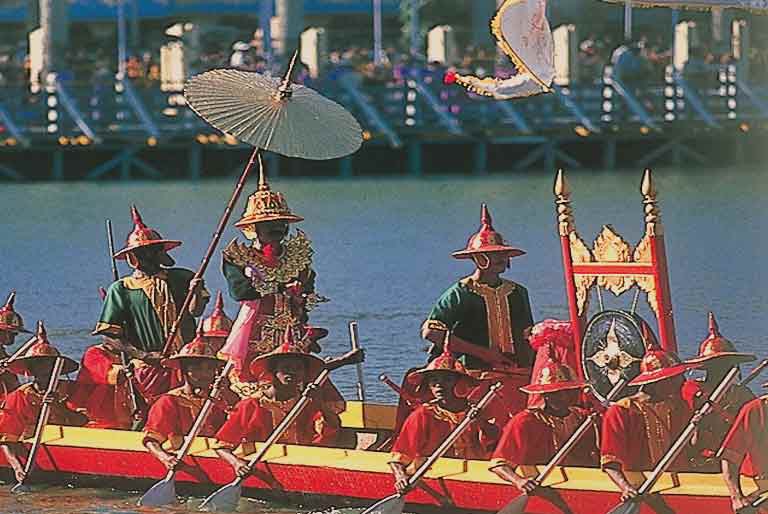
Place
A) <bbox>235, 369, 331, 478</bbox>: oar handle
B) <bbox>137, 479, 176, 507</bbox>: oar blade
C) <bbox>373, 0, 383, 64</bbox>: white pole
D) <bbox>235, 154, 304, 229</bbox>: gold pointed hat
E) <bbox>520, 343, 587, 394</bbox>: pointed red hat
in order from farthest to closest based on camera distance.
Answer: <bbox>373, 0, 383, 64</bbox>: white pole
<bbox>235, 154, 304, 229</bbox>: gold pointed hat
<bbox>137, 479, 176, 507</bbox>: oar blade
<bbox>235, 369, 331, 478</bbox>: oar handle
<bbox>520, 343, 587, 394</bbox>: pointed red hat

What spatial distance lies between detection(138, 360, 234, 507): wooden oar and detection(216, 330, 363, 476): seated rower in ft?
0.49

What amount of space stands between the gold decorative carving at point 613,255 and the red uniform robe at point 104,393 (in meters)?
2.96

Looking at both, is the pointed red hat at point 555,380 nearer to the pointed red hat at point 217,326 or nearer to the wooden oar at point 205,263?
the wooden oar at point 205,263

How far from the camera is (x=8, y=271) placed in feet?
95.9

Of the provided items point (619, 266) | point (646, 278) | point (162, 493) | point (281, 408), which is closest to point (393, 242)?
point (162, 493)

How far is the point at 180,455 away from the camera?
13406 millimetres

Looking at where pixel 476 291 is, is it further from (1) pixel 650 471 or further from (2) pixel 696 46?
(2) pixel 696 46

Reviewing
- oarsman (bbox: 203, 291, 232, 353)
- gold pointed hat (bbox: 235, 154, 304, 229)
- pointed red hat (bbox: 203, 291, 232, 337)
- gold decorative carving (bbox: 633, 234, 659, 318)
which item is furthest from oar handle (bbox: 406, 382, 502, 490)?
pointed red hat (bbox: 203, 291, 232, 337)

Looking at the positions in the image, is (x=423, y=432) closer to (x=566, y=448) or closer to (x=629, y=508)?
(x=566, y=448)

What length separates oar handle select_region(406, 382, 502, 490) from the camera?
12078 mm

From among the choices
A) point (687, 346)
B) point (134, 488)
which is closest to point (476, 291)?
point (134, 488)

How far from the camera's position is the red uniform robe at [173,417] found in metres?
13.6

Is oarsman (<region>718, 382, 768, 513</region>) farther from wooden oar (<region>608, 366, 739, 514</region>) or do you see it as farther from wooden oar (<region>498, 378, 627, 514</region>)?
wooden oar (<region>498, 378, 627, 514</region>)

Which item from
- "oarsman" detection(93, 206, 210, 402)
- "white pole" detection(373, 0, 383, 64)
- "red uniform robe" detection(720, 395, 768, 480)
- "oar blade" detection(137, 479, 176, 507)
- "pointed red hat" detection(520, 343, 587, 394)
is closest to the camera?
"red uniform robe" detection(720, 395, 768, 480)
